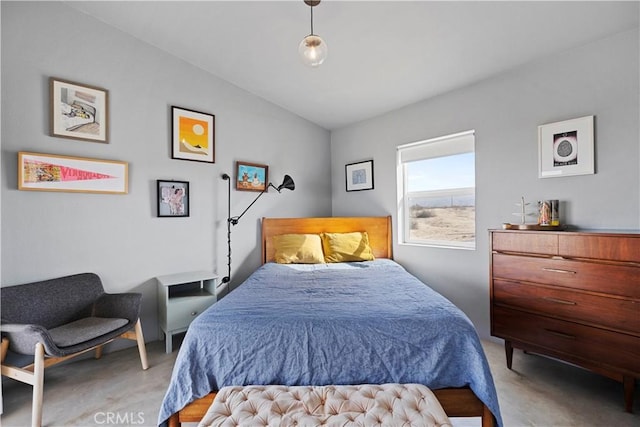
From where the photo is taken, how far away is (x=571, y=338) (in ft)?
6.17

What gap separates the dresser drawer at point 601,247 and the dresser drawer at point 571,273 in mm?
52

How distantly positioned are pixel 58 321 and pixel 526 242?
11.2 ft

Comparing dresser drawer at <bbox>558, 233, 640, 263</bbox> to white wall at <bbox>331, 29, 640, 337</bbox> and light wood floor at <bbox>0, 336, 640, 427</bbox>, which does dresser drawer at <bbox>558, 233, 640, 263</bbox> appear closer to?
white wall at <bbox>331, 29, 640, 337</bbox>

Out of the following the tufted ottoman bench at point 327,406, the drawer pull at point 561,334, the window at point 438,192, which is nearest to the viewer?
the tufted ottoman bench at point 327,406

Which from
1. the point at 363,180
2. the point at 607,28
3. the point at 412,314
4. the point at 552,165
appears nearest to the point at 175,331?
the point at 412,314

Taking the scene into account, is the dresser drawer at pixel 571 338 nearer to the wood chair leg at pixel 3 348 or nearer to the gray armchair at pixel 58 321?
the gray armchair at pixel 58 321

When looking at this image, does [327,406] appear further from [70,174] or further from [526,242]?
[70,174]

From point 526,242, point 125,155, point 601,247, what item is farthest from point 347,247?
point 125,155

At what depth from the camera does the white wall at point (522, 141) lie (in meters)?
1.97

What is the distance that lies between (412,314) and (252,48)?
2.46 meters

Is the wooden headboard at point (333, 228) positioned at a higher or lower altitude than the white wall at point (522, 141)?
lower

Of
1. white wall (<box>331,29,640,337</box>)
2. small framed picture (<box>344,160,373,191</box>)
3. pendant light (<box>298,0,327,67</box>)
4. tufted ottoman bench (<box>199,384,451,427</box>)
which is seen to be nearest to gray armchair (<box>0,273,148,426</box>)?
tufted ottoman bench (<box>199,384,451,427</box>)

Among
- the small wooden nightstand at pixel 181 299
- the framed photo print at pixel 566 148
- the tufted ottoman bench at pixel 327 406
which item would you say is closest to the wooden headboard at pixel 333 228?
the small wooden nightstand at pixel 181 299

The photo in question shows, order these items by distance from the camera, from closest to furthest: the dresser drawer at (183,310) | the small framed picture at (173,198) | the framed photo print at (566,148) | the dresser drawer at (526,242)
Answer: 1. the dresser drawer at (526,242)
2. the framed photo print at (566,148)
3. the dresser drawer at (183,310)
4. the small framed picture at (173,198)
